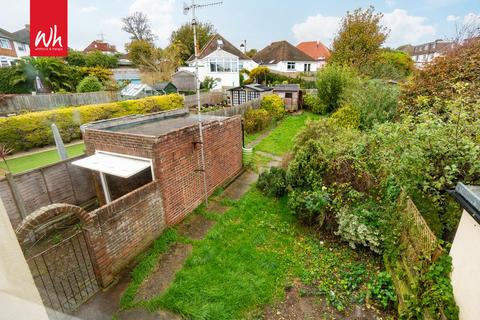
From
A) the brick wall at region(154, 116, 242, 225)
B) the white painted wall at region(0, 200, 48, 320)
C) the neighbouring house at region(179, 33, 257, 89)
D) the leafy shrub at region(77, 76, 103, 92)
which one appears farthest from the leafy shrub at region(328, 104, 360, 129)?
the leafy shrub at region(77, 76, 103, 92)

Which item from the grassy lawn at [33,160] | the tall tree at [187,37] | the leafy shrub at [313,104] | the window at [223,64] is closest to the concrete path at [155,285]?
the grassy lawn at [33,160]

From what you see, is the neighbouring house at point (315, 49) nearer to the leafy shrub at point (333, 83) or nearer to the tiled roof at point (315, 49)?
the tiled roof at point (315, 49)

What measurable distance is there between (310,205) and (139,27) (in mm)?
53883

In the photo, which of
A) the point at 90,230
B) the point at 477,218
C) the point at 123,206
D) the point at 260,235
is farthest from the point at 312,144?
the point at 90,230

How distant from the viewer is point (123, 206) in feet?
16.7

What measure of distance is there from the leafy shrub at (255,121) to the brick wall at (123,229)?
11.2 metres

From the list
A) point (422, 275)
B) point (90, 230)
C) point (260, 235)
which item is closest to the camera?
point (422, 275)

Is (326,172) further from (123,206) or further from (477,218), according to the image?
(123,206)

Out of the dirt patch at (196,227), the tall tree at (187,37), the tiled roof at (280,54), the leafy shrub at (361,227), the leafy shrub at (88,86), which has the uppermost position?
the tall tree at (187,37)

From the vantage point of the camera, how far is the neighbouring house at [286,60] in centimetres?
4175

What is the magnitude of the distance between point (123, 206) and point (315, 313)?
4.29 metres

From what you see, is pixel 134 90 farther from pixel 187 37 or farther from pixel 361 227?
pixel 187 37

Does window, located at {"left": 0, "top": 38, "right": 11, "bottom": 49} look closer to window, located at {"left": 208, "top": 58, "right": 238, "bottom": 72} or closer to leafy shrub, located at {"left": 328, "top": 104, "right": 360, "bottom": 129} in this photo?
window, located at {"left": 208, "top": 58, "right": 238, "bottom": 72}

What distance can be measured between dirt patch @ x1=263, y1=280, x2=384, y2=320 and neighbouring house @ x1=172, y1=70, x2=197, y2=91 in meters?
31.4
